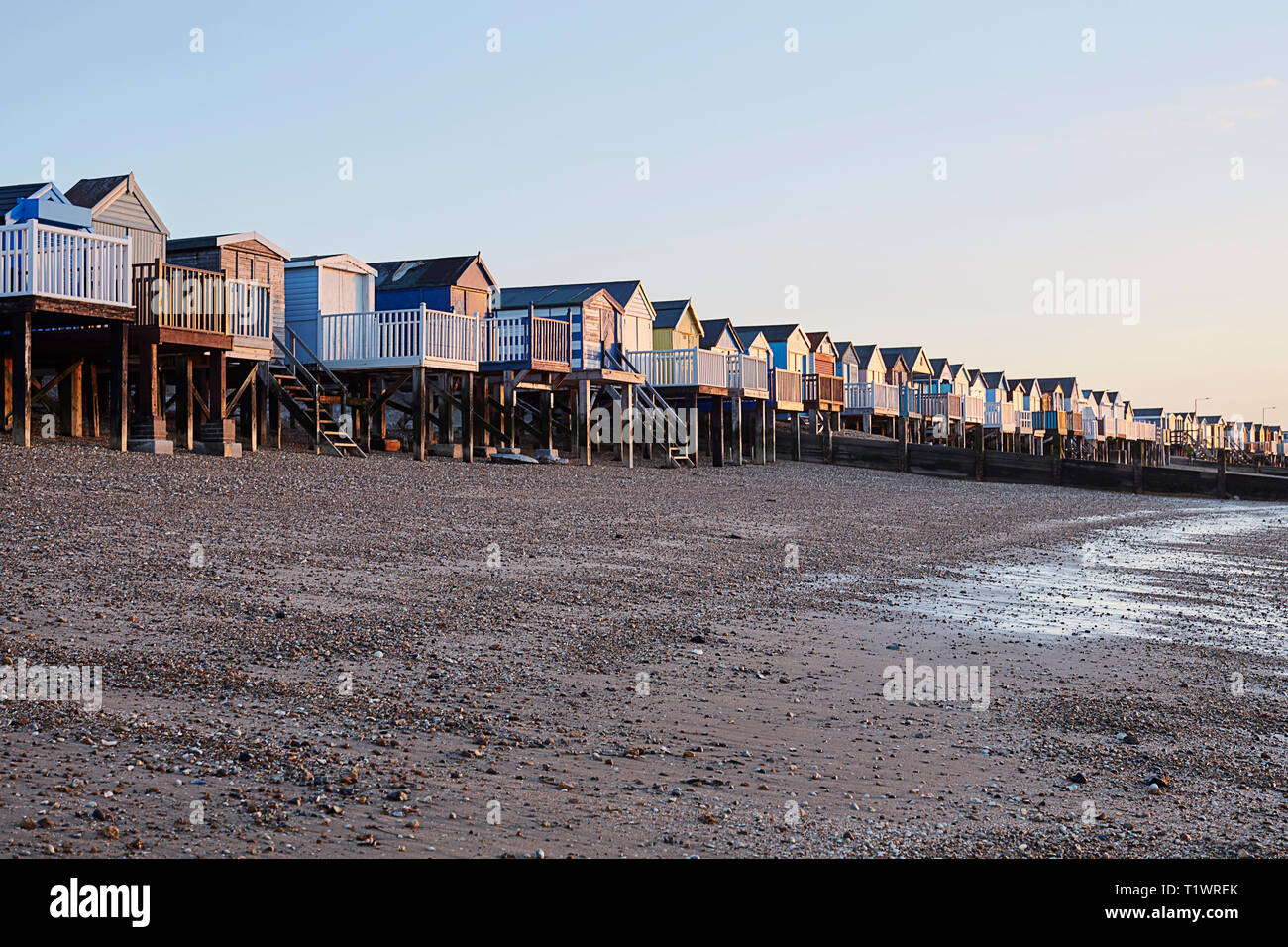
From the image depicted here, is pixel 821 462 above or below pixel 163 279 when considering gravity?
below

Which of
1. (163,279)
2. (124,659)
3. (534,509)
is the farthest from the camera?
(163,279)

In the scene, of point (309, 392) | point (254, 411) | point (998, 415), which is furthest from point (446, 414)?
point (998, 415)

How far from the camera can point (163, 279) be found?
67.0 feet

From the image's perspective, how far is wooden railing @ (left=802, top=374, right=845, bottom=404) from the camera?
47844 mm

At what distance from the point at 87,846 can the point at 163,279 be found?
57.1ft

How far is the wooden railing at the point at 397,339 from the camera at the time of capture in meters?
26.5

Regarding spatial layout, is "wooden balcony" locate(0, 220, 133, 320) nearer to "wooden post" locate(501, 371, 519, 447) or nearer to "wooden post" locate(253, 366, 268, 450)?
"wooden post" locate(253, 366, 268, 450)

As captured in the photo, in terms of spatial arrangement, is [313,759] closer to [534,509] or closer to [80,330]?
[534,509]

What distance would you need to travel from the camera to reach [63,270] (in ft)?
61.4

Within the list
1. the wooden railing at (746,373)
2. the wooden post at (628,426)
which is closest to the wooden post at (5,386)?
the wooden post at (628,426)

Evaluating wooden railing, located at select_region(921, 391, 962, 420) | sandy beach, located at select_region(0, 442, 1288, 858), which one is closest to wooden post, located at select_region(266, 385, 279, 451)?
sandy beach, located at select_region(0, 442, 1288, 858)

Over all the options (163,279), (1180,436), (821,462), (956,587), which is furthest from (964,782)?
(1180,436)

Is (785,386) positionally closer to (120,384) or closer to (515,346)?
(515,346)

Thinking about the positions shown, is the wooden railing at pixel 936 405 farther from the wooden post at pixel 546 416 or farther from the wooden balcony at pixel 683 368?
the wooden post at pixel 546 416
